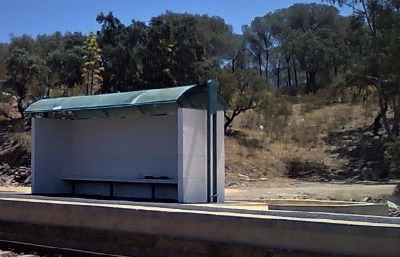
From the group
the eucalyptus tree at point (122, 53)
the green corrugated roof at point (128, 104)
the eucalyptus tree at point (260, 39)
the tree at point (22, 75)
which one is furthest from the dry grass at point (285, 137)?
the eucalyptus tree at point (260, 39)

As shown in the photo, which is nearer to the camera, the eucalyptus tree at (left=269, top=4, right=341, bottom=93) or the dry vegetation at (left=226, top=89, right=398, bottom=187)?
the dry vegetation at (left=226, top=89, right=398, bottom=187)

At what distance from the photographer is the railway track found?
12789 mm

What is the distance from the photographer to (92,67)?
49094mm

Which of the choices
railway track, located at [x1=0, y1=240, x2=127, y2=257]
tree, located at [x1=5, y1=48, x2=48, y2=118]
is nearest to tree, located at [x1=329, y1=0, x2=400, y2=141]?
tree, located at [x1=5, y1=48, x2=48, y2=118]

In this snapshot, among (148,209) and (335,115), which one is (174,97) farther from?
(335,115)

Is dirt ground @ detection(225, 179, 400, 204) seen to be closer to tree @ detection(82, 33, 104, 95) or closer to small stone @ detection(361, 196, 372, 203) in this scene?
small stone @ detection(361, 196, 372, 203)

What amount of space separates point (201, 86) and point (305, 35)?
54.4 meters

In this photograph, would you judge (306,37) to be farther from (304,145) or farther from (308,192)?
(308,192)

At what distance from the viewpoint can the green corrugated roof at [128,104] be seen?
59.5ft

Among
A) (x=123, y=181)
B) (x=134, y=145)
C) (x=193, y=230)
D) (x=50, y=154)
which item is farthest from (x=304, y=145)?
(x=193, y=230)

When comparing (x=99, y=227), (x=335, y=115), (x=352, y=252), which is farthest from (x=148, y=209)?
(x=335, y=115)

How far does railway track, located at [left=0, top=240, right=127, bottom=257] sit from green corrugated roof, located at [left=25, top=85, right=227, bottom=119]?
587cm

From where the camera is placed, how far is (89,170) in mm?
21891

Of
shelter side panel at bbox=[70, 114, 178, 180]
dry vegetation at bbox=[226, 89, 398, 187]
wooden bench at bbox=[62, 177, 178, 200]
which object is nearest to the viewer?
wooden bench at bbox=[62, 177, 178, 200]
